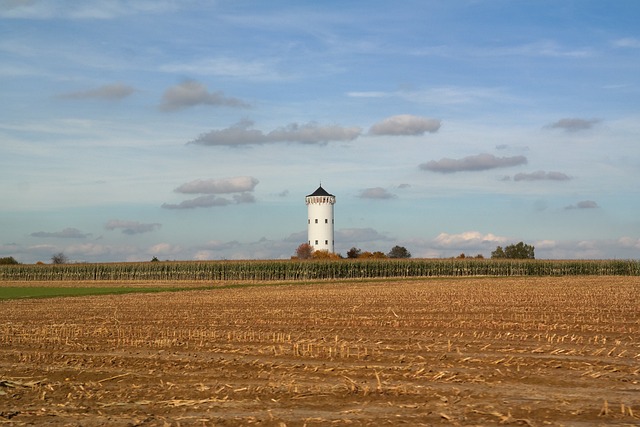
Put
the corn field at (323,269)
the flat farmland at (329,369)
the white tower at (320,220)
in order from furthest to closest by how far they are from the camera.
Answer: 1. the white tower at (320,220)
2. the corn field at (323,269)
3. the flat farmland at (329,369)

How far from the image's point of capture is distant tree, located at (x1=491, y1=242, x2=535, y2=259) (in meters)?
136

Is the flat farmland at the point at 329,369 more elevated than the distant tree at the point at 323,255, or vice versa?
the distant tree at the point at 323,255

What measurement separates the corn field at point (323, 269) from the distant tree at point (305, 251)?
19948 millimetres

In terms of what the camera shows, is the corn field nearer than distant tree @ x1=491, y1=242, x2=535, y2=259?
Yes

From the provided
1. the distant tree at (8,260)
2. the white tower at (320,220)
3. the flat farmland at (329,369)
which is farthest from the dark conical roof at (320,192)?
the flat farmland at (329,369)

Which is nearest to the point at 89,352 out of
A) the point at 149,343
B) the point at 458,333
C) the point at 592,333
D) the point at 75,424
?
the point at 149,343

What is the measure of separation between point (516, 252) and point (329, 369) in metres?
127

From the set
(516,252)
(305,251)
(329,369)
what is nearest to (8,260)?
(305,251)

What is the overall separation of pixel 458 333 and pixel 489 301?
15085 mm

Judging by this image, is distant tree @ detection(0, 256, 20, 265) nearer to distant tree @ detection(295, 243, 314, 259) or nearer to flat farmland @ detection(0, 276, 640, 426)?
distant tree @ detection(295, 243, 314, 259)

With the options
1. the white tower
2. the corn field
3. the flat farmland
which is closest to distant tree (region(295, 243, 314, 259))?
the white tower

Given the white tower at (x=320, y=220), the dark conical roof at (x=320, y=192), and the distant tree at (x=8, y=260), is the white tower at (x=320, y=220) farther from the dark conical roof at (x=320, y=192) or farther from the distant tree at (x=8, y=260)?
the distant tree at (x=8, y=260)

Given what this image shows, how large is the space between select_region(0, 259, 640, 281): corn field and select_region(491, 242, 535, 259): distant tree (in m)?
32.6

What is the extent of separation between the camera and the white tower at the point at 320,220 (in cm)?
11956
